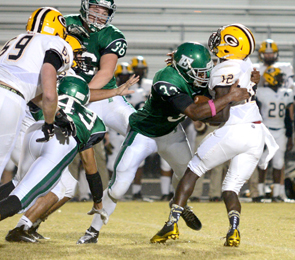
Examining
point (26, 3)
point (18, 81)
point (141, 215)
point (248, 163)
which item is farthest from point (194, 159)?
point (26, 3)

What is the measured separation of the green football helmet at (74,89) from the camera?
10.5 ft

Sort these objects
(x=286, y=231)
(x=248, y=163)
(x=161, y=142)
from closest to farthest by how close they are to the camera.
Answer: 1. (x=248, y=163)
2. (x=161, y=142)
3. (x=286, y=231)

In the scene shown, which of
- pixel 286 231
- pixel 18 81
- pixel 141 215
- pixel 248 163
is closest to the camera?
pixel 18 81

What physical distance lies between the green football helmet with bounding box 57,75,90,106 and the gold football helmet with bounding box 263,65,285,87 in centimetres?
409

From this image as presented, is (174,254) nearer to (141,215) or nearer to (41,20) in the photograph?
(41,20)

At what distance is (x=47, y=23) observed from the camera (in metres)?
3.06

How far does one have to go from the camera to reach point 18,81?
9.00 ft

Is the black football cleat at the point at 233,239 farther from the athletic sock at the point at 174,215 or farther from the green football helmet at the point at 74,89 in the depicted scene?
the green football helmet at the point at 74,89

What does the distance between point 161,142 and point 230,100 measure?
696 millimetres

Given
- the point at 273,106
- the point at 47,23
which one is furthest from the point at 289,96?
the point at 47,23

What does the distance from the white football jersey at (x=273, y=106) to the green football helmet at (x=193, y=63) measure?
3.47 meters

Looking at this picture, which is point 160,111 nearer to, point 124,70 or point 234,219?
point 234,219

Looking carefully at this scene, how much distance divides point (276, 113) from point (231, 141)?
12.2 ft

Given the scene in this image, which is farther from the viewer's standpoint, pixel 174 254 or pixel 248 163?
pixel 248 163
